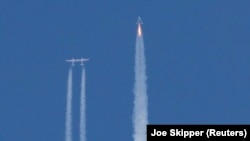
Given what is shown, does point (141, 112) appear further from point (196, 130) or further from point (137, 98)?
point (196, 130)

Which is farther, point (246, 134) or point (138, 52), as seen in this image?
point (138, 52)

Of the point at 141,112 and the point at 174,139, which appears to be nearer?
the point at 174,139

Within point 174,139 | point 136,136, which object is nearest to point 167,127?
point 174,139

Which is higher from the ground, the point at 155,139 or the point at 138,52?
the point at 138,52

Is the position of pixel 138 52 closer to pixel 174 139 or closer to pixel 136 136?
pixel 136 136

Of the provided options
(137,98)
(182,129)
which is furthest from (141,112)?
(182,129)

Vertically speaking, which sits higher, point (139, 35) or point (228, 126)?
point (139, 35)
